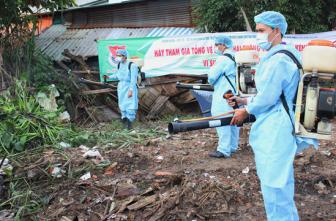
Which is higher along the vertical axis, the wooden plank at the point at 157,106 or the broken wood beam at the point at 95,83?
the broken wood beam at the point at 95,83

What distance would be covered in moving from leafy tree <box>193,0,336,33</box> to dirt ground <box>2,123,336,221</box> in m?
5.22

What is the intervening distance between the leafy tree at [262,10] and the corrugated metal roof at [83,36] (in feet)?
2.30

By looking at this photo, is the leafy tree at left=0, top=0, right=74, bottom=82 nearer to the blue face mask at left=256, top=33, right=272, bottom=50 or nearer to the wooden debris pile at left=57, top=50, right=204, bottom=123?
the wooden debris pile at left=57, top=50, right=204, bottom=123

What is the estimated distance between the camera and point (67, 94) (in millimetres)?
10336

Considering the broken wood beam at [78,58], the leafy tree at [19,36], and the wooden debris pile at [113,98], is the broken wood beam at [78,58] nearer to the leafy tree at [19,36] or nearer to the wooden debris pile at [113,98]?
the wooden debris pile at [113,98]

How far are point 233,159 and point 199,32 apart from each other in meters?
6.04

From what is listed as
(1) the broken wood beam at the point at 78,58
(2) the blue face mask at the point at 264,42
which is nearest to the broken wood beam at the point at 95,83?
(1) the broken wood beam at the point at 78,58

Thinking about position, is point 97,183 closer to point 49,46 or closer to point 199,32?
point 199,32

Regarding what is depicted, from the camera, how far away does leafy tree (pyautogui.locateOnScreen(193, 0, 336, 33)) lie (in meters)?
10.6

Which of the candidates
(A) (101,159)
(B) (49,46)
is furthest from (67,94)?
(A) (101,159)

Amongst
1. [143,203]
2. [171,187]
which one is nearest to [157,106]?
[171,187]

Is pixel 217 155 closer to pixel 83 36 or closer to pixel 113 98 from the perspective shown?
pixel 113 98

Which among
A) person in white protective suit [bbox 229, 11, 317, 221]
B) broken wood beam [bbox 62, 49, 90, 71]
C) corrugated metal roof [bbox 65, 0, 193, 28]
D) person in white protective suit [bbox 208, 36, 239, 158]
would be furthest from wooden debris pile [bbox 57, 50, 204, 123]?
person in white protective suit [bbox 229, 11, 317, 221]

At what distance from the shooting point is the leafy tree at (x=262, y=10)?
10.6 meters
